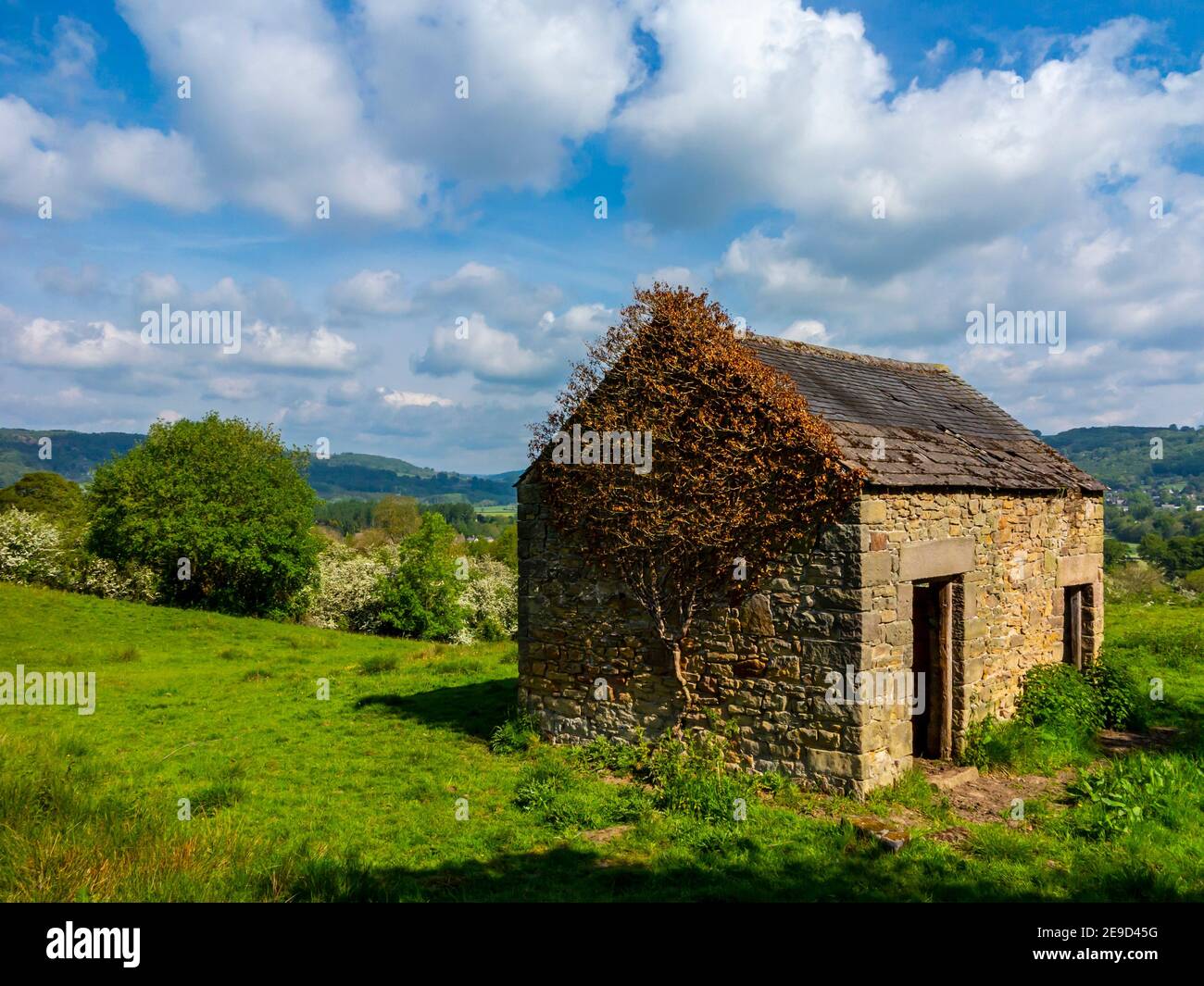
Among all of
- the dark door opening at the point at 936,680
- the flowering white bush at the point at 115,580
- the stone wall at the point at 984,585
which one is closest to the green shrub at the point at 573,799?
the stone wall at the point at 984,585

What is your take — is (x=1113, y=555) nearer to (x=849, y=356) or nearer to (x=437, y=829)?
(x=849, y=356)

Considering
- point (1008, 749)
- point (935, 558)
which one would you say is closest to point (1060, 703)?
point (1008, 749)

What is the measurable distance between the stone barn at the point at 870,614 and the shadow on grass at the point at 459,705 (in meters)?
1.70

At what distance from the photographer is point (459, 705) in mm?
14375

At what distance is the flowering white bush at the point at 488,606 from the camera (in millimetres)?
35688

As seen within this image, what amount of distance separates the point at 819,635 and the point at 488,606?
3045cm

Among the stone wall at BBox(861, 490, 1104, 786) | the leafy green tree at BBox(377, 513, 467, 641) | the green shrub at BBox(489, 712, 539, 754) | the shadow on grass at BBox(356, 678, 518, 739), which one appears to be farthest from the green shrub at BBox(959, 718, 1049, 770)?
the leafy green tree at BBox(377, 513, 467, 641)

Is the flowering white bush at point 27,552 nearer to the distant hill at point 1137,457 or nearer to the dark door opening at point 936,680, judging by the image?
the dark door opening at point 936,680

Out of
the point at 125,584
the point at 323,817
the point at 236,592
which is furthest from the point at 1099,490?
the point at 125,584

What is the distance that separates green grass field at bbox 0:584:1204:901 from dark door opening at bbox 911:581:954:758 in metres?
1.55

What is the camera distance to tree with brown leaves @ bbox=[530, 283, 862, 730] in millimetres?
9172

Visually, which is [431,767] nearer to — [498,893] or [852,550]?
[498,893]

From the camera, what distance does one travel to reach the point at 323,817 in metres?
8.64
